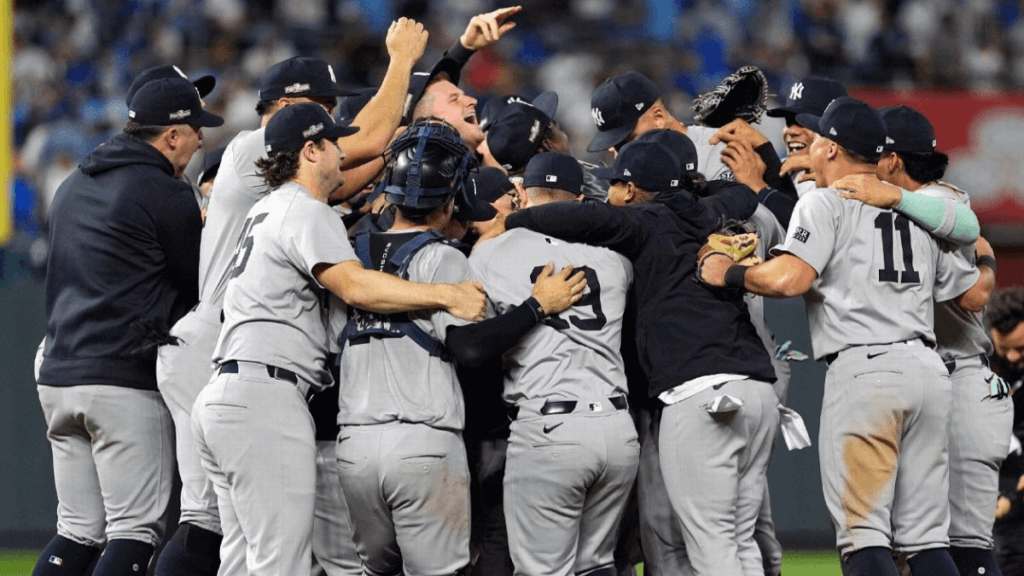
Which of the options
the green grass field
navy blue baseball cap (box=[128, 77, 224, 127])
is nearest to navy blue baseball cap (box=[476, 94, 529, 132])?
navy blue baseball cap (box=[128, 77, 224, 127])

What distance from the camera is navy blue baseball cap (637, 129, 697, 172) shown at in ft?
19.0

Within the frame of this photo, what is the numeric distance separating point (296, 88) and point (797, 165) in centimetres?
→ 244

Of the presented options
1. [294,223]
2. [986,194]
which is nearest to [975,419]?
[294,223]

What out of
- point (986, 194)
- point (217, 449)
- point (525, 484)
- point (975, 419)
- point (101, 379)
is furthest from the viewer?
point (986, 194)

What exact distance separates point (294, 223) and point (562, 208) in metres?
1.12

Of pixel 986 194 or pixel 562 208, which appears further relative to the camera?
pixel 986 194

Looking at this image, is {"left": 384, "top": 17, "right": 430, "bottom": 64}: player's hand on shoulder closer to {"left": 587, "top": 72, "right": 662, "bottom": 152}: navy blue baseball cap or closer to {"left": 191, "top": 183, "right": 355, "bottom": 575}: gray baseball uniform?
{"left": 587, "top": 72, "right": 662, "bottom": 152}: navy blue baseball cap

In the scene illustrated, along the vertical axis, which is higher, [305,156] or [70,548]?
[305,156]

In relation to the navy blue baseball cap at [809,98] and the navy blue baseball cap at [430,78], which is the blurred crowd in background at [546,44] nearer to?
the navy blue baseball cap at [430,78]

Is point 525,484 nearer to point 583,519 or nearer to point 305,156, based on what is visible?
point 583,519

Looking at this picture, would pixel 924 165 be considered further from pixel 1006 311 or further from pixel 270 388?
pixel 270 388

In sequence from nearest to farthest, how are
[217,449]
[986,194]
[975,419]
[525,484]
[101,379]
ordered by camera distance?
[217,449]
[525,484]
[101,379]
[975,419]
[986,194]

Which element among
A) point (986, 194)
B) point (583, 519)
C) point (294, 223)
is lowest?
point (986, 194)

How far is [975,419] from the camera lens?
6094 millimetres
